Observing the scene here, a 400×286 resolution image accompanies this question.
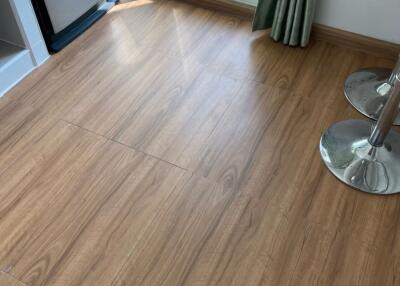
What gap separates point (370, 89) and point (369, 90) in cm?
1

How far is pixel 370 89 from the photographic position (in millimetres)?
1714

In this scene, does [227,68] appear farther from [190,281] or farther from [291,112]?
[190,281]

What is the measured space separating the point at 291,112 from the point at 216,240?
65cm

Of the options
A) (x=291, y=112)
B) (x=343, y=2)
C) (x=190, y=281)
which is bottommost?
(x=190, y=281)

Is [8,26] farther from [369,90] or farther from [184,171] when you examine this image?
[369,90]

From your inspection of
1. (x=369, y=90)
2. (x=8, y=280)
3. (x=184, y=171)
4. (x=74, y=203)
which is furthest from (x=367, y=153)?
(x=8, y=280)

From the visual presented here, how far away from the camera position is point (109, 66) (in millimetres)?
1887

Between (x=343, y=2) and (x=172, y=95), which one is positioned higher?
(x=343, y=2)

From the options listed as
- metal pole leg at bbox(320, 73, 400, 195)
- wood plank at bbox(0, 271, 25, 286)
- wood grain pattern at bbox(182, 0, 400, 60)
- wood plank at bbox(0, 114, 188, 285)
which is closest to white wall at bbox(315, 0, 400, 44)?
wood grain pattern at bbox(182, 0, 400, 60)

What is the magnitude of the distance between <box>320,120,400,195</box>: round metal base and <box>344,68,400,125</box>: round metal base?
3.5 inches

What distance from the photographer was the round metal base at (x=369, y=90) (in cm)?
164

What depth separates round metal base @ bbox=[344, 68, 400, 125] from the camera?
164 centimetres

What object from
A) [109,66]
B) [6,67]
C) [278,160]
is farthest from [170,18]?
[278,160]

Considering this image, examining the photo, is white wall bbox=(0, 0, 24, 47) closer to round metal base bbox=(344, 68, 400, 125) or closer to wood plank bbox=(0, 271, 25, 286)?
wood plank bbox=(0, 271, 25, 286)
